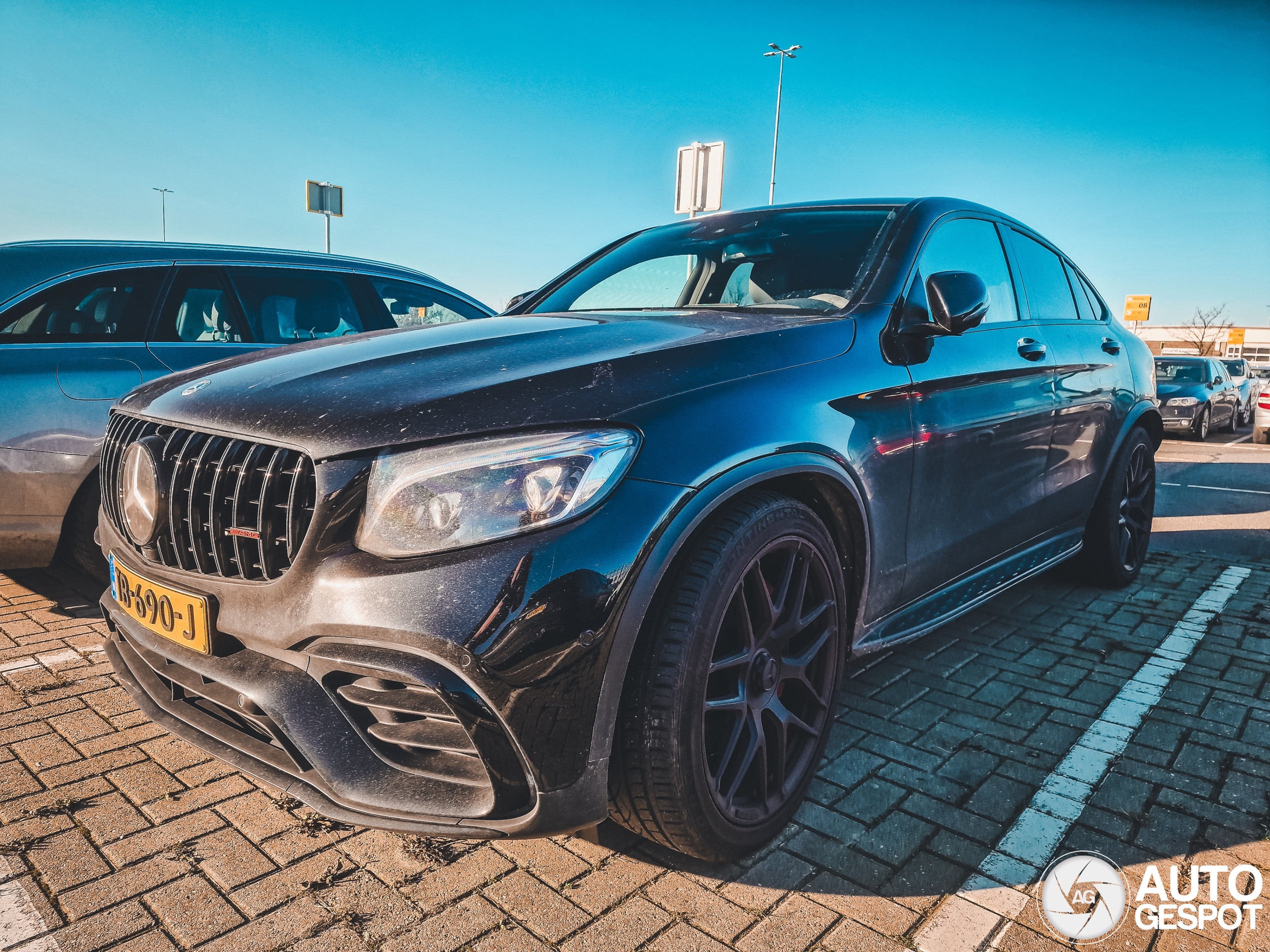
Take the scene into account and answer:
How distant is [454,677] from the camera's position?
5.30ft

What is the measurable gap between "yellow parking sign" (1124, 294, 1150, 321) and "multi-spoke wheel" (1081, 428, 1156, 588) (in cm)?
4287

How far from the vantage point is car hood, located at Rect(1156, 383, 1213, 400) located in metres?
15.5

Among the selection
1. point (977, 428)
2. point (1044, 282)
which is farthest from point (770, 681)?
point (1044, 282)

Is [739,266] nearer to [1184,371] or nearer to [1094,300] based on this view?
[1094,300]

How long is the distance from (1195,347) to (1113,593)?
74.3 meters

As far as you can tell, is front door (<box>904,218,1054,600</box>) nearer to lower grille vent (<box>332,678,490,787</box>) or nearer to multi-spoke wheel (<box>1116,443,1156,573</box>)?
multi-spoke wheel (<box>1116,443,1156,573</box>)

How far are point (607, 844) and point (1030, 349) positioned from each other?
2.50 m

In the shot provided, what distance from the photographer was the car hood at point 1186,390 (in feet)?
50.9

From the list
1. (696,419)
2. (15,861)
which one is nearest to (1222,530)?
(696,419)

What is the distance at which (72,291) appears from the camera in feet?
12.0

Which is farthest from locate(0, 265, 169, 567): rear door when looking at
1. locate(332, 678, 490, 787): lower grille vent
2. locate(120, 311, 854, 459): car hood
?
locate(332, 678, 490, 787): lower grille vent

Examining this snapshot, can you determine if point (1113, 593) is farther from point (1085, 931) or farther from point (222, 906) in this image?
point (222, 906)

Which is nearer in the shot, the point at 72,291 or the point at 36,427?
the point at 36,427

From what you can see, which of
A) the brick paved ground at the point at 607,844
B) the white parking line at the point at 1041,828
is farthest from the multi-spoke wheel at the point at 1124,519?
the brick paved ground at the point at 607,844
